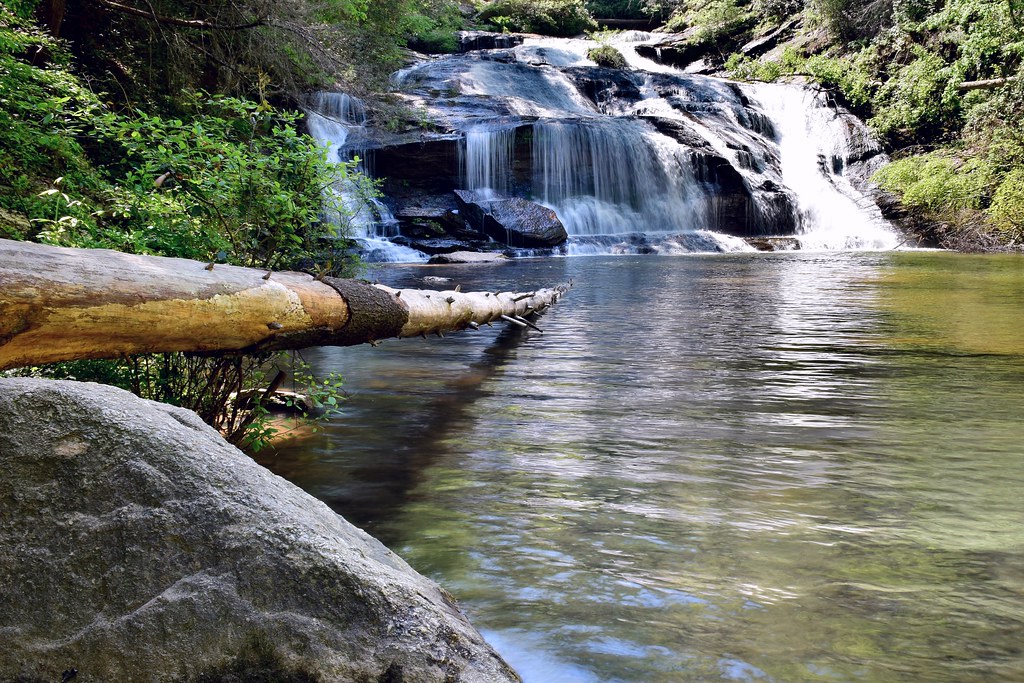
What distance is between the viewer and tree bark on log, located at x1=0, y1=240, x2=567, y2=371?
233 cm

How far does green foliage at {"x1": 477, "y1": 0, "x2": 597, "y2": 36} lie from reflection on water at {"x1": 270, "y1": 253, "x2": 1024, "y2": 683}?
125 ft

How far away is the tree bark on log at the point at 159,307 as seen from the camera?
2.33 meters

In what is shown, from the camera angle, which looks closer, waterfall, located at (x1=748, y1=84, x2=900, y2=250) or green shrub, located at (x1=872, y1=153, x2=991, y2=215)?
green shrub, located at (x1=872, y1=153, x2=991, y2=215)

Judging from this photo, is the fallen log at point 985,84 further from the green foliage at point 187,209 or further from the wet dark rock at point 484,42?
the green foliage at point 187,209

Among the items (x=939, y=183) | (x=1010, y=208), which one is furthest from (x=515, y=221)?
(x=1010, y=208)

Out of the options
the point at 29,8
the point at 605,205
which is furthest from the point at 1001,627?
the point at 605,205

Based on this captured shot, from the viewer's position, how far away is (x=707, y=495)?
3.51 metres

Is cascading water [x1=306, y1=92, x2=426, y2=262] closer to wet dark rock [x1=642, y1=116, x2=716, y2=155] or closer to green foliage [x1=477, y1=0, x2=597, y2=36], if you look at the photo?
wet dark rock [x1=642, y1=116, x2=716, y2=155]

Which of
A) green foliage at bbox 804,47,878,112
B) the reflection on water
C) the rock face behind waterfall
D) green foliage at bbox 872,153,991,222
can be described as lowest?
the reflection on water

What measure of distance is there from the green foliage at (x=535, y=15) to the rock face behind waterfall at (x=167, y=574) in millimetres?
42922

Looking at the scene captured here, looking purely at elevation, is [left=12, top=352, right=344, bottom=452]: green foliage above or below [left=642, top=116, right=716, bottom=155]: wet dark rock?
below

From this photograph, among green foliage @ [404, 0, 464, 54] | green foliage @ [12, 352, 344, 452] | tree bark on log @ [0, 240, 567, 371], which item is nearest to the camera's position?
tree bark on log @ [0, 240, 567, 371]

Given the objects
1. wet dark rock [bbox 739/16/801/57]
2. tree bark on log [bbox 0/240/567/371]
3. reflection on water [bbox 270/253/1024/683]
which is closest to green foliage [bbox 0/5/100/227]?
tree bark on log [bbox 0/240/567/371]

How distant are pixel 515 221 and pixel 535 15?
2461 cm
